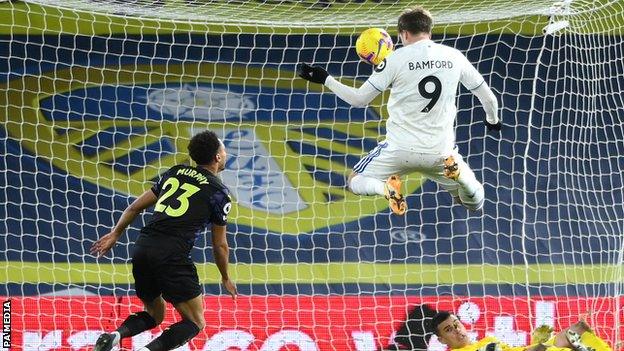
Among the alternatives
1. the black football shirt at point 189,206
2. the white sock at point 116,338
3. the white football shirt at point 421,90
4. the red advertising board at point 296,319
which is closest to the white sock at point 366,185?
the white football shirt at point 421,90

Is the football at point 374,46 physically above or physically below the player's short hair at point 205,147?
above

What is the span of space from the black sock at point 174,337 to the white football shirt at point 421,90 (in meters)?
1.61

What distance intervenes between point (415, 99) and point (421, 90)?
0.06m

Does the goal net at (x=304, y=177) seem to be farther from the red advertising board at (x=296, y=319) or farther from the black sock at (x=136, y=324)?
the black sock at (x=136, y=324)

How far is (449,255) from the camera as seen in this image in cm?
1078

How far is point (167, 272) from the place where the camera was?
7191 mm

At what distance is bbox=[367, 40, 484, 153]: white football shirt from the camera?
7.49m

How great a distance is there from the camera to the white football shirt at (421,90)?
7492mm

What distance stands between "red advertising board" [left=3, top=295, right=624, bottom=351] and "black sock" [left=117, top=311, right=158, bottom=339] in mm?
2484

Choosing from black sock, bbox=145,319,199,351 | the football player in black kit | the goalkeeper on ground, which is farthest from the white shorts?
black sock, bbox=145,319,199,351

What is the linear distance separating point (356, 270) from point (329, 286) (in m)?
0.28

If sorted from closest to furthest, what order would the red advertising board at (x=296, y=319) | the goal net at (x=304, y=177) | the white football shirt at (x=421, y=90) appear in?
the white football shirt at (x=421, y=90) < the red advertising board at (x=296, y=319) < the goal net at (x=304, y=177)

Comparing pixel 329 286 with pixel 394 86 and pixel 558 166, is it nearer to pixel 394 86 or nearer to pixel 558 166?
pixel 558 166

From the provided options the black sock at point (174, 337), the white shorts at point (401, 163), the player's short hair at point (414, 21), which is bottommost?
the black sock at point (174, 337)
